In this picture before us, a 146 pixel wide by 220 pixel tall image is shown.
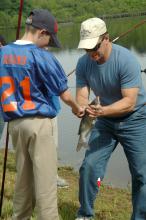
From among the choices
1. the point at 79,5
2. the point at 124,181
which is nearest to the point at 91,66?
the point at 124,181

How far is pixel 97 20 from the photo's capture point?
5102 mm

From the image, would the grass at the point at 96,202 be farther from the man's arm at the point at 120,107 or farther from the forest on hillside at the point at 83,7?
the forest on hillside at the point at 83,7

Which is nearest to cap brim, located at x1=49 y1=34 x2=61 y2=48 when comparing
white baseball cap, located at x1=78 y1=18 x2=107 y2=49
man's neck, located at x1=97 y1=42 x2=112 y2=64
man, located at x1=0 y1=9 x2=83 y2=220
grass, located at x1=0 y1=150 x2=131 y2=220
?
man, located at x1=0 y1=9 x2=83 y2=220

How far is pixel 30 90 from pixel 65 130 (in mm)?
9118

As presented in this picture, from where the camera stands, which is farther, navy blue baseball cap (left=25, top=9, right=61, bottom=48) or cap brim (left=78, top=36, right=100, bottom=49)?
cap brim (left=78, top=36, right=100, bottom=49)

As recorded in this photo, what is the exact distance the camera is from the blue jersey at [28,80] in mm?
4395

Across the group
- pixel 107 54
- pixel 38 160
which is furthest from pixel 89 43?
pixel 38 160

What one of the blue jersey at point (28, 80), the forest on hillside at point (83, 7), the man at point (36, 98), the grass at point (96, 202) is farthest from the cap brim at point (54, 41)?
the forest on hillside at point (83, 7)

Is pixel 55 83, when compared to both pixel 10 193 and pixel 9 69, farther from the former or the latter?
pixel 10 193

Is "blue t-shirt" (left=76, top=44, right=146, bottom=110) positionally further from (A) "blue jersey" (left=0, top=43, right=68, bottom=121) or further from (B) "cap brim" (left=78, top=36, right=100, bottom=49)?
(A) "blue jersey" (left=0, top=43, right=68, bottom=121)

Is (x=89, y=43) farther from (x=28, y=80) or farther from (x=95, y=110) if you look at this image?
(x=28, y=80)

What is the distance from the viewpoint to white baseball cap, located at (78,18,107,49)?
4984mm

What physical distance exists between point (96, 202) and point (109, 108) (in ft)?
7.72

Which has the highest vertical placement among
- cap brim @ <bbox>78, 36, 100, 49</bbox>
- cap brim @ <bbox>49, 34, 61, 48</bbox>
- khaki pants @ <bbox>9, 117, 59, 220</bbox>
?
cap brim @ <bbox>49, 34, 61, 48</bbox>
